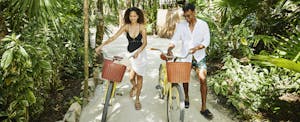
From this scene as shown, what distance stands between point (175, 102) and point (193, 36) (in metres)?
0.86

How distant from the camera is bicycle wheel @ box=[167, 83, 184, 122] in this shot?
140 inches

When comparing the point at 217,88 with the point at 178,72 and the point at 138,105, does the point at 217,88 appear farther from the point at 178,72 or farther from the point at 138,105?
the point at 178,72

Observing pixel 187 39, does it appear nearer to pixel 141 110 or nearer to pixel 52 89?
pixel 141 110

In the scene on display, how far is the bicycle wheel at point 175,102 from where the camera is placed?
11.7 ft

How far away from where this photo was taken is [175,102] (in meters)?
4.14

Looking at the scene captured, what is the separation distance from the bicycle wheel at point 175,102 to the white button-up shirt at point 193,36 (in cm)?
57

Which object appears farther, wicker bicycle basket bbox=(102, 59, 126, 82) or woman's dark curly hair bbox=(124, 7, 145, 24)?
woman's dark curly hair bbox=(124, 7, 145, 24)

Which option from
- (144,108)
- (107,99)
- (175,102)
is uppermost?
(107,99)

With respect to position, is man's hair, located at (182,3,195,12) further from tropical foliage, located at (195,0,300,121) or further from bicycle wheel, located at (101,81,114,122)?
bicycle wheel, located at (101,81,114,122)

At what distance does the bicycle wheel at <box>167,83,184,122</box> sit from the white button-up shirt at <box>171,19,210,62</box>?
22.5 inches

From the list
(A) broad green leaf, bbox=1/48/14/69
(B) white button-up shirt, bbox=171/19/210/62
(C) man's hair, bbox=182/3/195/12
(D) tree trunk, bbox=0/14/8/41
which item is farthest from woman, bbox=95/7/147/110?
(A) broad green leaf, bbox=1/48/14/69

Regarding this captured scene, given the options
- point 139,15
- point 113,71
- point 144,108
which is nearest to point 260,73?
point 144,108

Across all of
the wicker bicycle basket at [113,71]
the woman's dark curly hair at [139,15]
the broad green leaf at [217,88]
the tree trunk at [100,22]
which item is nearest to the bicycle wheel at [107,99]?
the wicker bicycle basket at [113,71]

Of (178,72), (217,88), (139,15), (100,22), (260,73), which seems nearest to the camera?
(178,72)
